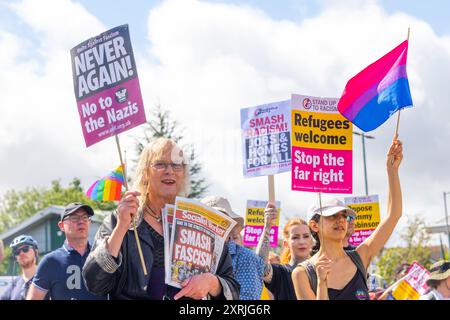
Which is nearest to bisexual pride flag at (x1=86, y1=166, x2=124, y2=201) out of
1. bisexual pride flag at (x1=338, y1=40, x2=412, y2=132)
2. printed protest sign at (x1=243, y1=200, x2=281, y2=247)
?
printed protest sign at (x1=243, y1=200, x2=281, y2=247)

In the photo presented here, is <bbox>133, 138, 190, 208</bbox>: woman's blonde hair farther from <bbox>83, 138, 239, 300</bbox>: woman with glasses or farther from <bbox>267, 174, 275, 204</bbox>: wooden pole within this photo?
<bbox>267, 174, 275, 204</bbox>: wooden pole

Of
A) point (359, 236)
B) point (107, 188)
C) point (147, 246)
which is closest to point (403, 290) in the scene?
point (359, 236)

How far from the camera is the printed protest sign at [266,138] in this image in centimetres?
1027

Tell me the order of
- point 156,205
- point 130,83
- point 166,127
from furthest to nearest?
point 166,127 → point 130,83 → point 156,205

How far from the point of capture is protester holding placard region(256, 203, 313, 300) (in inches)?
285

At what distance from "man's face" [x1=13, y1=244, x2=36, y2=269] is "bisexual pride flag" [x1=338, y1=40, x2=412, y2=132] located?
3.99m

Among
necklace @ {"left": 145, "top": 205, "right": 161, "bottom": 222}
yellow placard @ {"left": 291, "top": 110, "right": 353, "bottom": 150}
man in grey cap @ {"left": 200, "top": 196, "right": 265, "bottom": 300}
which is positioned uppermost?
yellow placard @ {"left": 291, "top": 110, "right": 353, "bottom": 150}

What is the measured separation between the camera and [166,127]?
142 ft

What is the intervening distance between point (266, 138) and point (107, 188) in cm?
751

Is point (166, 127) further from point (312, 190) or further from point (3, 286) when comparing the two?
point (312, 190)

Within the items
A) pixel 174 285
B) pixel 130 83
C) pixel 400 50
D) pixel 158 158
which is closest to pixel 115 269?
pixel 174 285

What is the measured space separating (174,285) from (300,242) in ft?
11.7

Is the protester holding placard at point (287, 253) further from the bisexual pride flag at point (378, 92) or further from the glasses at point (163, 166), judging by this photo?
the glasses at point (163, 166)
